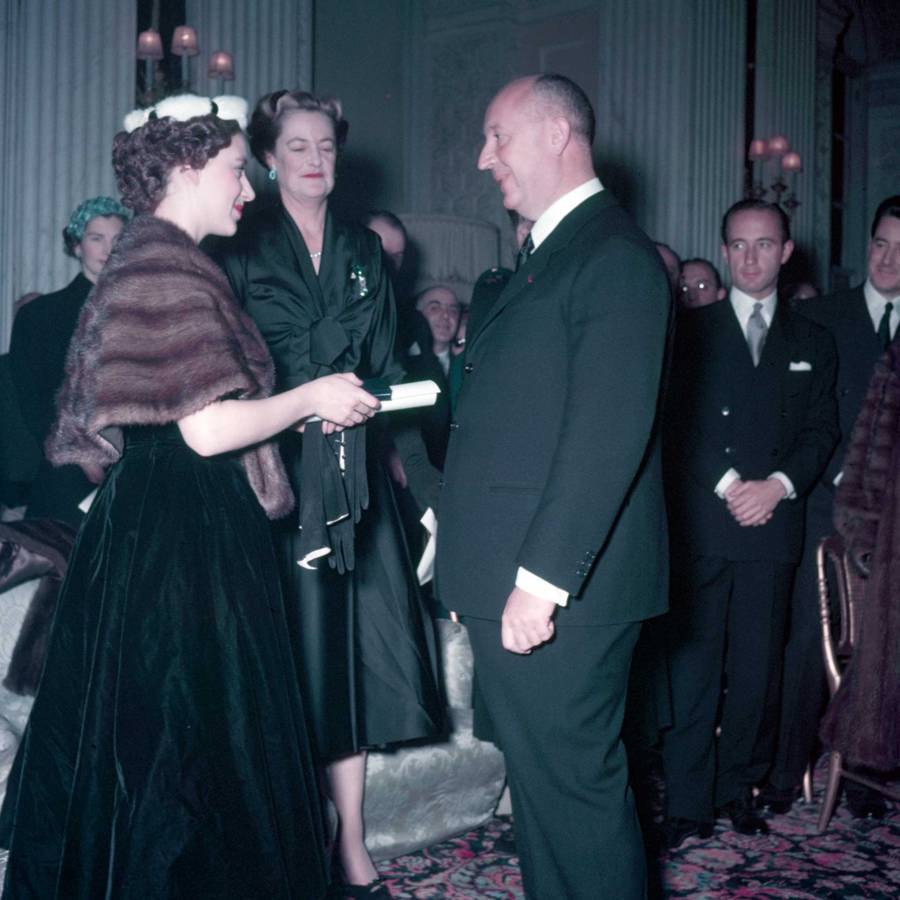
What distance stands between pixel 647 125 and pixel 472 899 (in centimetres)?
640

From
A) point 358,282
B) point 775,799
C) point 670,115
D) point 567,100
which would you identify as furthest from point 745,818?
point 670,115

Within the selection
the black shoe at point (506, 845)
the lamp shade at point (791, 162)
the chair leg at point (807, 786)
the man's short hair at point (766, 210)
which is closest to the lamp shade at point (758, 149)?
the lamp shade at point (791, 162)

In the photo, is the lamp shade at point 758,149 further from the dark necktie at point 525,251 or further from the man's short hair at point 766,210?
the dark necktie at point 525,251

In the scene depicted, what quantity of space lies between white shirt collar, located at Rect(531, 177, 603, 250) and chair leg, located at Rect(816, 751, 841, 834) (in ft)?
6.61

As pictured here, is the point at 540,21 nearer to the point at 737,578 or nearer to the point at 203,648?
the point at 737,578

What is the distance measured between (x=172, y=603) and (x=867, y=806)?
92.9 inches

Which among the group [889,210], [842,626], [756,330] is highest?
[889,210]

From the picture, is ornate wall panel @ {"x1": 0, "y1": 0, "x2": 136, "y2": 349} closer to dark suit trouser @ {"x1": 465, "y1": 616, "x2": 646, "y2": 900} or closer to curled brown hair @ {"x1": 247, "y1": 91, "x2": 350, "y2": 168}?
curled brown hair @ {"x1": 247, "y1": 91, "x2": 350, "y2": 168}

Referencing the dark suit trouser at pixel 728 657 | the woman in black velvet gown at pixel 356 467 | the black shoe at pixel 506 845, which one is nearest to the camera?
the woman in black velvet gown at pixel 356 467

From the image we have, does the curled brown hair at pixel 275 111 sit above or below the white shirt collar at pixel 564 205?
above

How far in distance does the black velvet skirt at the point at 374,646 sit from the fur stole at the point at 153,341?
0.65 metres

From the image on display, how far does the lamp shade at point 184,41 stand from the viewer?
19.2 ft

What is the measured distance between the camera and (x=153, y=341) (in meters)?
1.86

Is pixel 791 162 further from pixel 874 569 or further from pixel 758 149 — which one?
pixel 874 569
